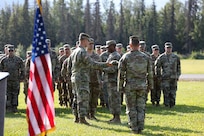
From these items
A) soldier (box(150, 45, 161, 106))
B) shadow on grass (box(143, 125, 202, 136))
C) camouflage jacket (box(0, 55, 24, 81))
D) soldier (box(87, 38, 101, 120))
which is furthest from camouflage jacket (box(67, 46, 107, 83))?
soldier (box(150, 45, 161, 106))

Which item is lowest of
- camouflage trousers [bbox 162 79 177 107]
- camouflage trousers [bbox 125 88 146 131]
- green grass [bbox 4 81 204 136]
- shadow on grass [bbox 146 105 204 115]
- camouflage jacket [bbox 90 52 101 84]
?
shadow on grass [bbox 146 105 204 115]

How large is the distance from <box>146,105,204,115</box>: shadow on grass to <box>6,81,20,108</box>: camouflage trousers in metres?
4.21

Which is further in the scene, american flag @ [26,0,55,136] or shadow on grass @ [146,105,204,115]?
shadow on grass @ [146,105,204,115]

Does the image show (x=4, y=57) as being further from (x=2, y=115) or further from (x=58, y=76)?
(x=2, y=115)

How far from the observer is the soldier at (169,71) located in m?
15.1

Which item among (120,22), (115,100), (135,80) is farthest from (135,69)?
(120,22)

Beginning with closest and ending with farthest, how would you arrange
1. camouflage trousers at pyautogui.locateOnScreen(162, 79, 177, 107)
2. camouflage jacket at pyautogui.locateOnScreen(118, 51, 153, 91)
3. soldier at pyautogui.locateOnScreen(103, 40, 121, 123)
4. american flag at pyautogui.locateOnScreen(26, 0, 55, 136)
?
american flag at pyautogui.locateOnScreen(26, 0, 55, 136) → camouflage jacket at pyautogui.locateOnScreen(118, 51, 153, 91) → soldier at pyautogui.locateOnScreen(103, 40, 121, 123) → camouflage trousers at pyautogui.locateOnScreen(162, 79, 177, 107)

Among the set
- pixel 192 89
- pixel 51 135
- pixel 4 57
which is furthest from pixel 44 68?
pixel 192 89

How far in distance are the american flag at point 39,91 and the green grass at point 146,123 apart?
150 inches

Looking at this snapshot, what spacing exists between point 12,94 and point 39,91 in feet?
27.0

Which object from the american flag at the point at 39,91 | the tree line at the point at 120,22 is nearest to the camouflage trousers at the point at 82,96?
the american flag at the point at 39,91

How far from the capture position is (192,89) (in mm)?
21984

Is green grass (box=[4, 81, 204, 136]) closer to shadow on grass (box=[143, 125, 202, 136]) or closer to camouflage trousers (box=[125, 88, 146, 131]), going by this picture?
shadow on grass (box=[143, 125, 202, 136])

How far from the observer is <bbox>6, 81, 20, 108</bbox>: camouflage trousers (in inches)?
554
